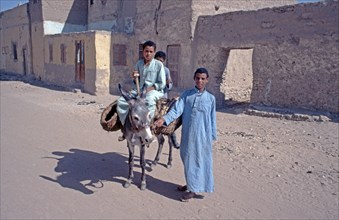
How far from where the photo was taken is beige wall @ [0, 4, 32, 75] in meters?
22.5

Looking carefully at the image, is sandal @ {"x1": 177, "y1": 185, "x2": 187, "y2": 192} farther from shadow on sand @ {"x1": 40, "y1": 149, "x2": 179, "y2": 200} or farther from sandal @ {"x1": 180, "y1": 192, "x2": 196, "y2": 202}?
sandal @ {"x1": 180, "y1": 192, "x2": 196, "y2": 202}

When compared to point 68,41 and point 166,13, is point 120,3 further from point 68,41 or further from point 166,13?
point 166,13

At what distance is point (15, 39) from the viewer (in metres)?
24.7

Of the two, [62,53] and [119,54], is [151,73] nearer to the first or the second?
[119,54]

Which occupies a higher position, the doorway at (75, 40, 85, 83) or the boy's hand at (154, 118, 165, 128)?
the doorway at (75, 40, 85, 83)

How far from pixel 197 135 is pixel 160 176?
130 cm

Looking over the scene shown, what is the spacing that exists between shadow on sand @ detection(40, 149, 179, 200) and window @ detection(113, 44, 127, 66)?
1000 centimetres

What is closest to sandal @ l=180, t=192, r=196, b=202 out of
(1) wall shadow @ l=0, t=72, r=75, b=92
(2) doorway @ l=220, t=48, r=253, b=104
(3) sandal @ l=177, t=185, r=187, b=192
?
(3) sandal @ l=177, t=185, r=187, b=192

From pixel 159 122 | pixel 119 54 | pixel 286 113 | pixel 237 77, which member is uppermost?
pixel 119 54

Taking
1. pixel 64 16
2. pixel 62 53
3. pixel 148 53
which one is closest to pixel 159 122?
pixel 148 53

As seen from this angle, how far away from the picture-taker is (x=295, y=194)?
13.0 feet

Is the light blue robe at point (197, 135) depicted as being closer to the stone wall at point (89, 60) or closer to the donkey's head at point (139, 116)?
the donkey's head at point (139, 116)

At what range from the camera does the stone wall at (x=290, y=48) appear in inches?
344

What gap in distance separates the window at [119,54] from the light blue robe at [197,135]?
1205 cm
